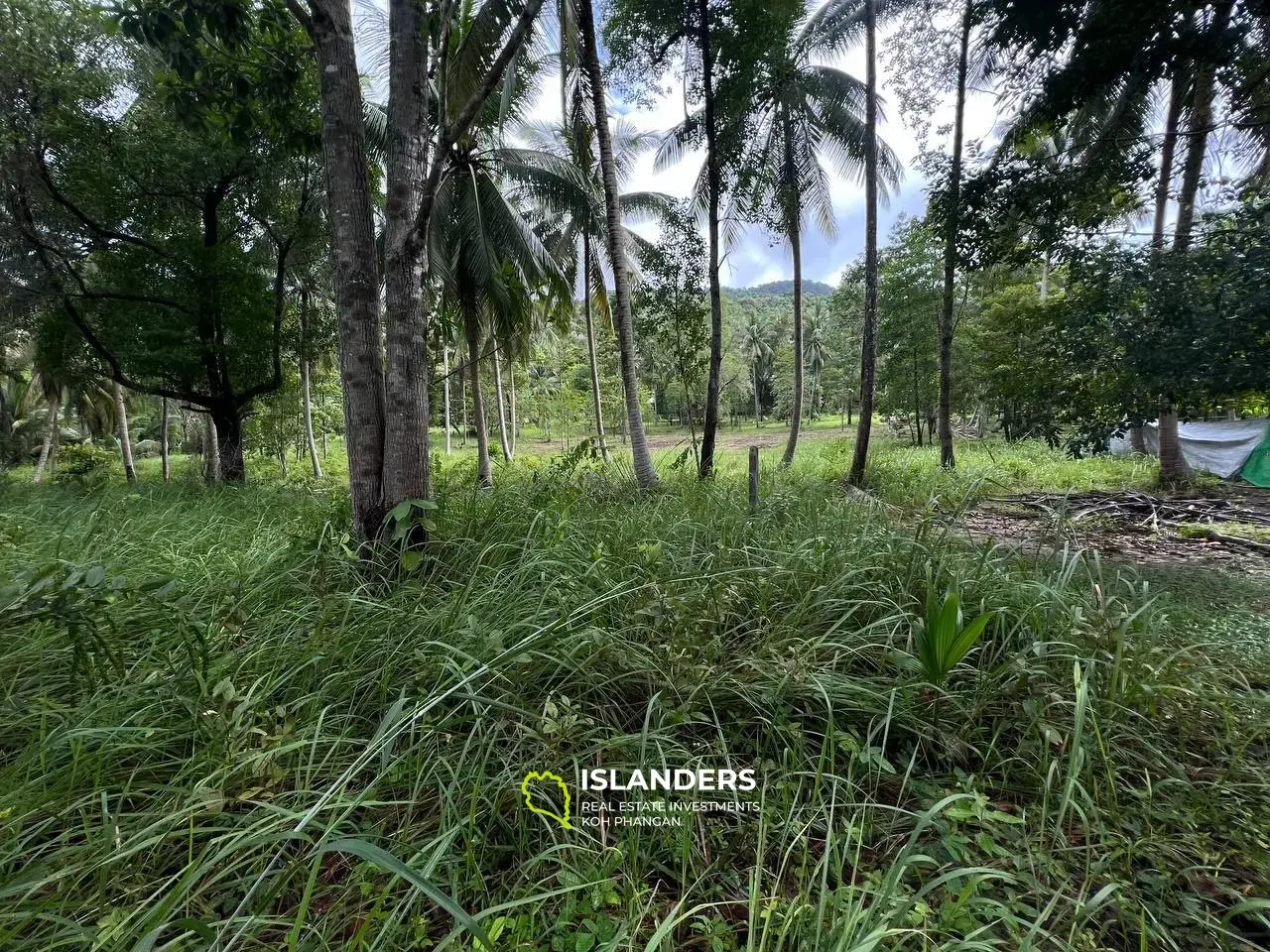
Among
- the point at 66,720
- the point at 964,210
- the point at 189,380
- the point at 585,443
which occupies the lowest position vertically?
the point at 66,720

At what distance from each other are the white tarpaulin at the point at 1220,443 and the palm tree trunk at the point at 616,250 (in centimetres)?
781

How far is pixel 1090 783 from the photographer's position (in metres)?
1.39

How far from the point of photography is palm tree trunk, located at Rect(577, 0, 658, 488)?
18.9 feet

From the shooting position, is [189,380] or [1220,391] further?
[189,380]

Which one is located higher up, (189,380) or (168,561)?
(189,380)

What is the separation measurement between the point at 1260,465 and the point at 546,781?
11.4 metres

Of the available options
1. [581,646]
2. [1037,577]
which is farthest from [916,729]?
[1037,577]

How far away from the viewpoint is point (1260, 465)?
709 cm

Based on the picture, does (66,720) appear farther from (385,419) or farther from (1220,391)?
(1220,391)

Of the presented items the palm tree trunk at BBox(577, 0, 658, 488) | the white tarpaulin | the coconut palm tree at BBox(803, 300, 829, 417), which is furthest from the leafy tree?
the coconut palm tree at BBox(803, 300, 829, 417)

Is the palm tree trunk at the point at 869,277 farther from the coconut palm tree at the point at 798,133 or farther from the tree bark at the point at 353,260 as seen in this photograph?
the tree bark at the point at 353,260

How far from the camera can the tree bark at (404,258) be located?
272 centimetres

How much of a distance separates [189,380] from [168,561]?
250 inches

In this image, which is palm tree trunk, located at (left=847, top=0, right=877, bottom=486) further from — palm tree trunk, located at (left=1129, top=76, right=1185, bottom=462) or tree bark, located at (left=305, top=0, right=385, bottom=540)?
tree bark, located at (left=305, top=0, right=385, bottom=540)
